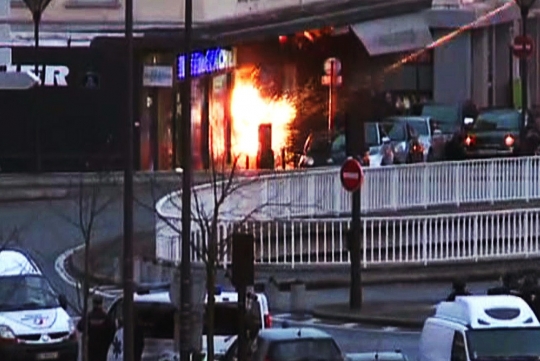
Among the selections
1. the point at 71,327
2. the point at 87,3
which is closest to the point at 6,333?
the point at 71,327

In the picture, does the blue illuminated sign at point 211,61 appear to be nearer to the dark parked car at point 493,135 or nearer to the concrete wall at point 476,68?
the dark parked car at point 493,135

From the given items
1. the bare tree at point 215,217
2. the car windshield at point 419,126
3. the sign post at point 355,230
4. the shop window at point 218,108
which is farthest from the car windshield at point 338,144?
the sign post at point 355,230

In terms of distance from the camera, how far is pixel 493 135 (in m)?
47.9

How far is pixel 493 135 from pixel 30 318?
72.2ft

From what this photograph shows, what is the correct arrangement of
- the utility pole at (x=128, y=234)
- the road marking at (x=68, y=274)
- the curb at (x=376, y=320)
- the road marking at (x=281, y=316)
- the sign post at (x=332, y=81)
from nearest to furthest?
the utility pole at (x=128, y=234), the curb at (x=376, y=320), the road marking at (x=281, y=316), the road marking at (x=68, y=274), the sign post at (x=332, y=81)

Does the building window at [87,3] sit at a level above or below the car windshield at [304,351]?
above

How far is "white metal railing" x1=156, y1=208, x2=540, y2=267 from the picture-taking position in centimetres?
3472

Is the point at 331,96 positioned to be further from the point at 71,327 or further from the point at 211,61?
the point at 71,327

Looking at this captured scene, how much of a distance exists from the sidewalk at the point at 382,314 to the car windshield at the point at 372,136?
14.9 metres

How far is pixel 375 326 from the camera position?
31.5 meters

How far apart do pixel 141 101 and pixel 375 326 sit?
78.7 feet

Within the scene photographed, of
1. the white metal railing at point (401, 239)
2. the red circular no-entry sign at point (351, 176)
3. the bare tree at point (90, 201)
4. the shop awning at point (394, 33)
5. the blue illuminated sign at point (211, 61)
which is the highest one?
the shop awning at point (394, 33)

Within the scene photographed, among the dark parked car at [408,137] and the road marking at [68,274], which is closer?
the road marking at [68,274]

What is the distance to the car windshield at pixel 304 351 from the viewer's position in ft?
75.1
